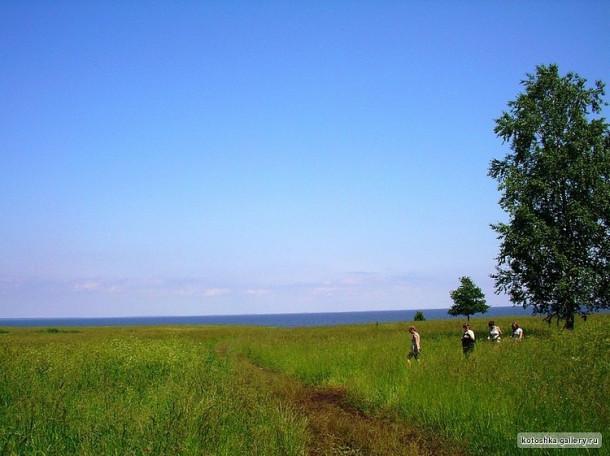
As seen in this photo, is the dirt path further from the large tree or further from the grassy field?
the large tree

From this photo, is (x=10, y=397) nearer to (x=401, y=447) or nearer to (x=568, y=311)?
(x=401, y=447)

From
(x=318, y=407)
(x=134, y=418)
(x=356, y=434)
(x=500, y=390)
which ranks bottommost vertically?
(x=318, y=407)

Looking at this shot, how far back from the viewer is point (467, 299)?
58.6 meters

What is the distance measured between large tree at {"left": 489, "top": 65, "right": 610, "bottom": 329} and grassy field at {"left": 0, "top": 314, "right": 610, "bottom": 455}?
11946 millimetres

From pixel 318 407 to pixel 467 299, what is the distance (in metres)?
51.5

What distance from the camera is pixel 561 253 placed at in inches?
967

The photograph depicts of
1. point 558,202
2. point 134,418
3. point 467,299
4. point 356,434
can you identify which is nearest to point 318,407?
point 356,434

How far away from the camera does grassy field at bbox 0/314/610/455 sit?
7129mm

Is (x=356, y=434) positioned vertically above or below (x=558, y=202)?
below

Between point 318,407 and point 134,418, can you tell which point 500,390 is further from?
point 134,418

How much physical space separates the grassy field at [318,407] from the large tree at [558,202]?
11.9 metres

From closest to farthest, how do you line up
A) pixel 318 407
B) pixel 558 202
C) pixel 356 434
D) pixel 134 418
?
pixel 134 418 < pixel 356 434 < pixel 318 407 < pixel 558 202

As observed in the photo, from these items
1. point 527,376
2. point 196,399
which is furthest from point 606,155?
point 196,399

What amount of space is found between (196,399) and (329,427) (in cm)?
288
